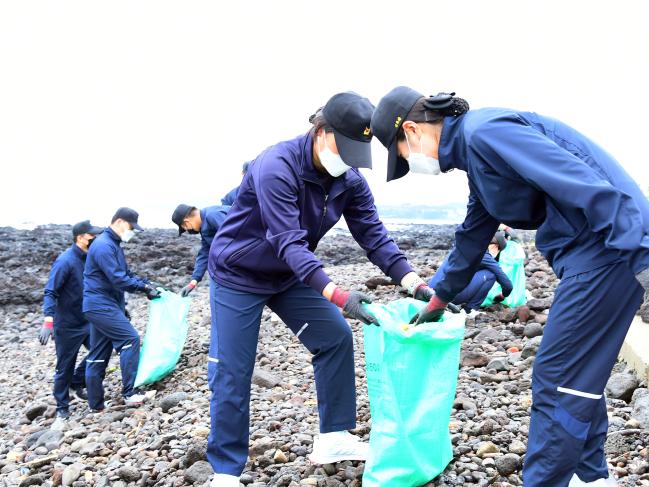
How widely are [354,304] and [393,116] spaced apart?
0.84 meters

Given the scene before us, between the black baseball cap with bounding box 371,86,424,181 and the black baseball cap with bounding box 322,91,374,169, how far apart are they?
11.3 inches

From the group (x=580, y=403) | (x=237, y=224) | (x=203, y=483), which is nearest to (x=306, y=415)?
(x=203, y=483)

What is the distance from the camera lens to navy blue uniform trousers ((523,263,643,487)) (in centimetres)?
217

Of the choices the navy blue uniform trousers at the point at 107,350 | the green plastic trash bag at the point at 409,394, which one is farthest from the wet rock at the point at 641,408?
the navy blue uniform trousers at the point at 107,350

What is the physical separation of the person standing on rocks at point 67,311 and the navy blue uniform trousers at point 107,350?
295 millimetres

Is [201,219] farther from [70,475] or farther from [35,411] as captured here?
[70,475]

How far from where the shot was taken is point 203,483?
3432mm

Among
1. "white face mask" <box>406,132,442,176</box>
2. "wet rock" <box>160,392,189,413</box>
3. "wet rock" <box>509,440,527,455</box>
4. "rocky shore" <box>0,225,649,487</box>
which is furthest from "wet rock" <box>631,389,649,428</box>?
"wet rock" <box>160,392,189,413</box>

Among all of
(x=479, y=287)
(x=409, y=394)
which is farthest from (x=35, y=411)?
(x=409, y=394)

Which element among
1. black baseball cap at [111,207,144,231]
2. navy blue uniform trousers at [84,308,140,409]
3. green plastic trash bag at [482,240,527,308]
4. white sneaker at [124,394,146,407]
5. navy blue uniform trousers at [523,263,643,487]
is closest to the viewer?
navy blue uniform trousers at [523,263,643,487]

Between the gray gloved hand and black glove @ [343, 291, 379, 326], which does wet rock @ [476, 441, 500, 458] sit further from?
the gray gloved hand

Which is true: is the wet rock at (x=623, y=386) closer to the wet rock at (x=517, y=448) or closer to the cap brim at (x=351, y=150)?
the wet rock at (x=517, y=448)

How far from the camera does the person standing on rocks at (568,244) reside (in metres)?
2.06

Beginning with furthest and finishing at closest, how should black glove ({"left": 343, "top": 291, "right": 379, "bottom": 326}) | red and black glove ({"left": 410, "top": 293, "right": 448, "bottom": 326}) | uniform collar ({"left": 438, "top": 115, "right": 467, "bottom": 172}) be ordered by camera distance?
red and black glove ({"left": 410, "top": 293, "right": 448, "bottom": 326}) < black glove ({"left": 343, "top": 291, "right": 379, "bottom": 326}) < uniform collar ({"left": 438, "top": 115, "right": 467, "bottom": 172})
